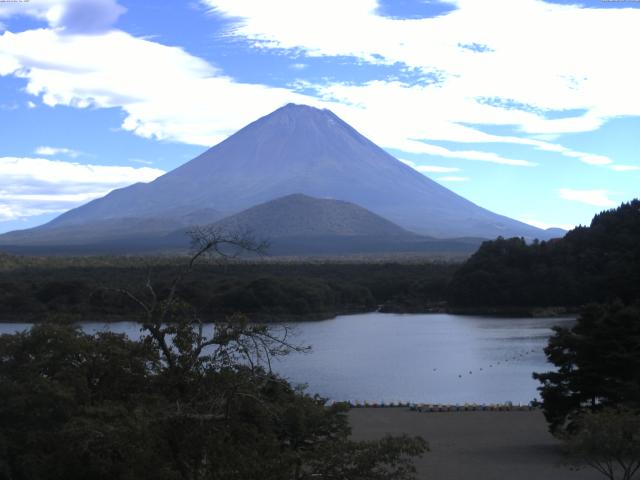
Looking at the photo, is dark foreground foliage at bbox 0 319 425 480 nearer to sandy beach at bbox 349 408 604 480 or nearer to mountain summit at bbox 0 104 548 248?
sandy beach at bbox 349 408 604 480

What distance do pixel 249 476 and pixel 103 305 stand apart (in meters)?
35.2

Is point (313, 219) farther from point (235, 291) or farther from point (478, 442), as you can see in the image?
point (478, 442)

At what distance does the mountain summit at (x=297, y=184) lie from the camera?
14100 centimetres

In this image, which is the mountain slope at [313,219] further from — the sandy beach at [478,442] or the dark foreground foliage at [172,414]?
the dark foreground foliage at [172,414]

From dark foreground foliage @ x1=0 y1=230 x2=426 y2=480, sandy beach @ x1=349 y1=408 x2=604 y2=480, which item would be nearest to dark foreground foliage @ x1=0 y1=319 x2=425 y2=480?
dark foreground foliage @ x1=0 y1=230 x2=426 y2=480

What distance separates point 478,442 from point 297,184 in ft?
437

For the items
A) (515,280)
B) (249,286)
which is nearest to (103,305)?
(249,286)

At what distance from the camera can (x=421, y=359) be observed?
88.3ft

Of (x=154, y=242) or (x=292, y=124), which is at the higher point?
(x=292, y=124)

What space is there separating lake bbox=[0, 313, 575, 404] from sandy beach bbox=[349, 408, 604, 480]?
2.34 metres

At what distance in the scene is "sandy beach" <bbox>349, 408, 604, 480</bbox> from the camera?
39.7 feet

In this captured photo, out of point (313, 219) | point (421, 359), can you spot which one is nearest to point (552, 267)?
point (421, 359)

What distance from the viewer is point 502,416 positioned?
16938 mm

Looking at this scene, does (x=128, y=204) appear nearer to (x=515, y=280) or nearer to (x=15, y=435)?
(x=515, y=280)
